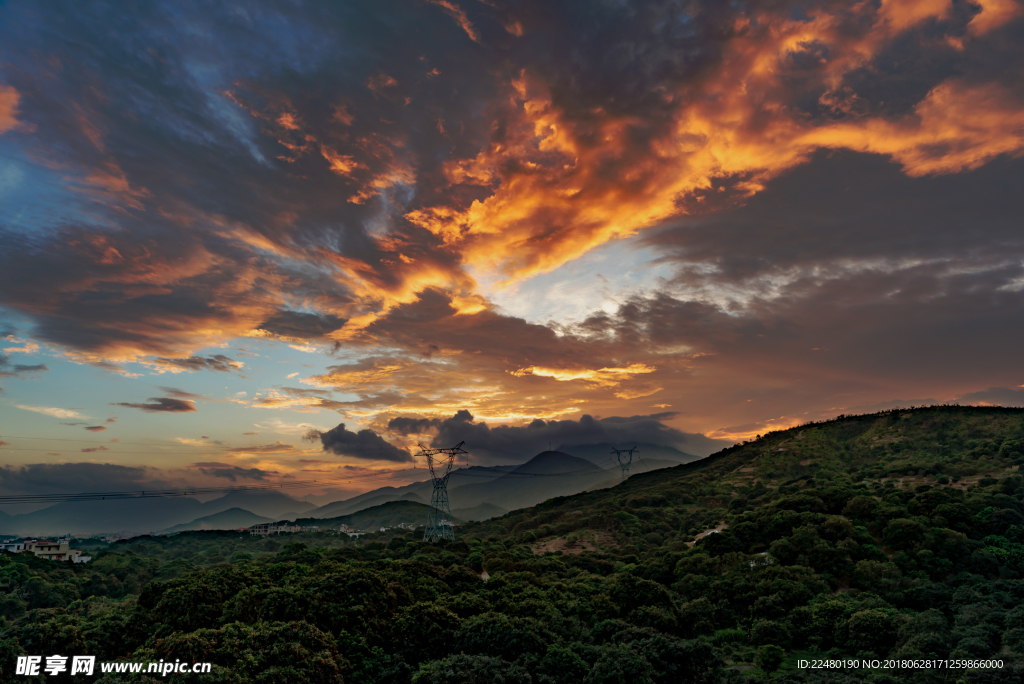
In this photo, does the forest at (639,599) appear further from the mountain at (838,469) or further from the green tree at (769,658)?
the mountain at (838,469)

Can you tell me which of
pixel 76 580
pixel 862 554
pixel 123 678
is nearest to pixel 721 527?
pixel 862 554

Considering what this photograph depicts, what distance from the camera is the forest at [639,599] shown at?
29109mm

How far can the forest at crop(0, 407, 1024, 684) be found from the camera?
29.1 metres

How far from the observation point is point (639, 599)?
161ft

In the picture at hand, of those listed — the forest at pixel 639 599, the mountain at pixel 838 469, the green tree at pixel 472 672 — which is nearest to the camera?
the green tree at pixel 472 672

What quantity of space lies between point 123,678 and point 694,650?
31.5m

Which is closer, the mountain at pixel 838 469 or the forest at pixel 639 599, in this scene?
the forest at pixel 639 599

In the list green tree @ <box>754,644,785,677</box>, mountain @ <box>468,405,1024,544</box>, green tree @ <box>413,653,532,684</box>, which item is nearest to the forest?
green tree @ <box>413,653,532,684</box>

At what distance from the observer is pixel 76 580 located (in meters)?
81.7

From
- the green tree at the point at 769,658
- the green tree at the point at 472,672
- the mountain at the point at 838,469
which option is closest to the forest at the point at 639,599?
the green tree at the point at 472,672

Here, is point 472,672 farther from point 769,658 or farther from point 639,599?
point 639,599

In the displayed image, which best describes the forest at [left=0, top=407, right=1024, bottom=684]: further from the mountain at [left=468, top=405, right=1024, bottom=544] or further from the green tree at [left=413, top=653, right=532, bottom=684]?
the mountain at [left=468, top=405, right=1024, bottom=544]

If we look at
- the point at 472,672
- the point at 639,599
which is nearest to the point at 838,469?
the point at 639,599

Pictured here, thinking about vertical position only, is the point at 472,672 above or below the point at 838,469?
below
